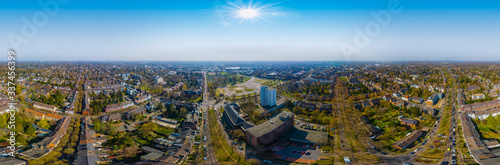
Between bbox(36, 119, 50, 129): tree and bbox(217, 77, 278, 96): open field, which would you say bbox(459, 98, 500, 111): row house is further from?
bbox(36, 119, 50, 129): tree

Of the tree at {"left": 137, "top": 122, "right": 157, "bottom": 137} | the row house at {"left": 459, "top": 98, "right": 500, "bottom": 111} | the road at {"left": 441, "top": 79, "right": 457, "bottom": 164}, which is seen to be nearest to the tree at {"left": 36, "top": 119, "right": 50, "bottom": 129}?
the tree at {"left": 137, "top": 122, "right": 157, "bottom": 137}

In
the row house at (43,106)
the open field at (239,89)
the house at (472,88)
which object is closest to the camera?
the row house at (43,106)

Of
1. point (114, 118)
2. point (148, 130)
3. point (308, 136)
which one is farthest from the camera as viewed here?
point (114, 118)

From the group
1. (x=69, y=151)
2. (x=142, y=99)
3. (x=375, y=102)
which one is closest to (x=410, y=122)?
(x=375, y=102)

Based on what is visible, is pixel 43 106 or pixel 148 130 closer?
pixel 148 130

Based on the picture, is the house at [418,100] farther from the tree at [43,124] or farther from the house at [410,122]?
the tree at [43,124]

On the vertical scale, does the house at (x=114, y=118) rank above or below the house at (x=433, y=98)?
below

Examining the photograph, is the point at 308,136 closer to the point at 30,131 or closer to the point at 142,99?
the point at 30,131

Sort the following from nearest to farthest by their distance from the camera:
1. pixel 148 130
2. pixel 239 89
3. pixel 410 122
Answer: pixel 148 130 < pixel 410 122 < pixel 239 89

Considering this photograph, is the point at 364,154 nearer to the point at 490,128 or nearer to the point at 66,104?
the point at 490,128

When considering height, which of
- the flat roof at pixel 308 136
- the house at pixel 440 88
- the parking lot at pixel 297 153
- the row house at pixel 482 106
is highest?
the house at pixel 440 88

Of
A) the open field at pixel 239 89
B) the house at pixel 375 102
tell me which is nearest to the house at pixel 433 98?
the house at pixel 375 102
